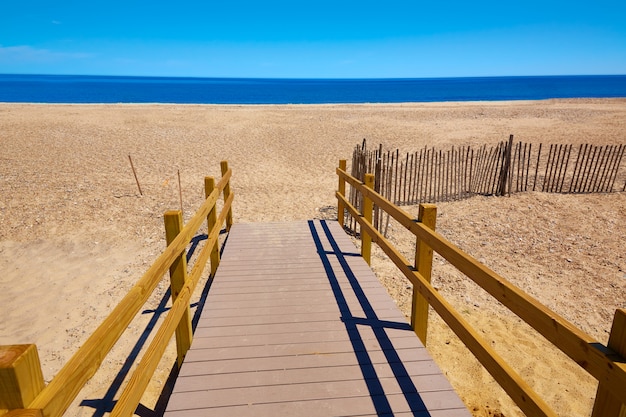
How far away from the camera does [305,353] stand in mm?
3643

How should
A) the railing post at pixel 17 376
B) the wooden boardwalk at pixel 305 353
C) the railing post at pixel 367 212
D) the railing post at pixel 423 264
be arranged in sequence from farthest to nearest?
the railing post at pixel 367 212, the railing post at pixel 423 264, the wooden boardwalk at pixel 305 353, the railing post at pixel 17 376

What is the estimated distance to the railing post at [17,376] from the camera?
1302 millimetres

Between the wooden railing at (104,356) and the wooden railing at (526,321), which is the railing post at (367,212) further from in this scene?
the wooden railing at (104,356)

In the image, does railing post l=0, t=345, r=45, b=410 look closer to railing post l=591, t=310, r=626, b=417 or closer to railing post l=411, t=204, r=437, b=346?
railing post l=591, t=310, r=626, b=417

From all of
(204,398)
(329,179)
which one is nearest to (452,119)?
(329,179)

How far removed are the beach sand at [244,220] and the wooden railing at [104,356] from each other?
1.57 metres

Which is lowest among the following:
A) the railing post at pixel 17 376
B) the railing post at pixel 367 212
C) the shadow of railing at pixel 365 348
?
the shadow of railing at pixel 365 348

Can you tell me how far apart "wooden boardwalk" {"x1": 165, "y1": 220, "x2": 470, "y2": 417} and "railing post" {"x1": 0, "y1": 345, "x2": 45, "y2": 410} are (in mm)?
1762

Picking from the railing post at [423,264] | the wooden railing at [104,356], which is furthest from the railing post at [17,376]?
the railing post at [423,264]

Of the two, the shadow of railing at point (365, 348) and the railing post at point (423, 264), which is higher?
the railing post at point (423, 264)

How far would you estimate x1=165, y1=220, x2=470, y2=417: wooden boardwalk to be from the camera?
301cm

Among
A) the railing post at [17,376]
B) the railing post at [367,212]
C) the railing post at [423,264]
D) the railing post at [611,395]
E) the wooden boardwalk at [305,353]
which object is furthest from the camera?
the railing post at [367,212]

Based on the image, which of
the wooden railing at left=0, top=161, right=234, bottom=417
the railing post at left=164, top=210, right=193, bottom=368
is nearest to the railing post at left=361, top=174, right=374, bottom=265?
the wooden railing at left=0, top=161, right=234, bottom=417

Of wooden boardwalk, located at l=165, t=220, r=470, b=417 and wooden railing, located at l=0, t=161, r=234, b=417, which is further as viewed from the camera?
wooden boardwalk, located at l=165, t=220, r=470, b=417
